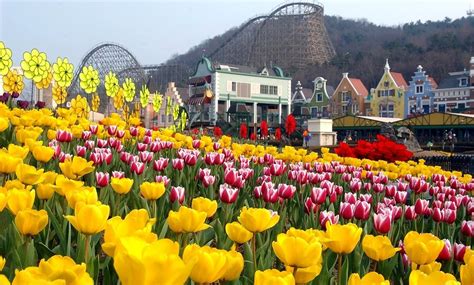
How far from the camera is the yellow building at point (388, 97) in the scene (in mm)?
51344

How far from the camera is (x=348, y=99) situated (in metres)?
56.0

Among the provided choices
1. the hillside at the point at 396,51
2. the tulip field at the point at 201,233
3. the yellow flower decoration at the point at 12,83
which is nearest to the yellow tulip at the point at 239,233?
the tulip field at the point at 201,233

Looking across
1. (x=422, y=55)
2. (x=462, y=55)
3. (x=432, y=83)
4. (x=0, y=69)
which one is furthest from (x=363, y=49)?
(x=0, y=69)

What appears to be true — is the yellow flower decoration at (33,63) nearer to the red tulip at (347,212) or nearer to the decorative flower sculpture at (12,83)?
the decorative flower sculpture at (12,83)

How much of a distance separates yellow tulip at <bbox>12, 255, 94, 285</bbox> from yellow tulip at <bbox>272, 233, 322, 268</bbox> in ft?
1.63

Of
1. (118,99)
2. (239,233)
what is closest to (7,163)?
(239,233)

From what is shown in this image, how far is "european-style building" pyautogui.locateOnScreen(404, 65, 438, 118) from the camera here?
48.7 meters

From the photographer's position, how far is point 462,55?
64.9m

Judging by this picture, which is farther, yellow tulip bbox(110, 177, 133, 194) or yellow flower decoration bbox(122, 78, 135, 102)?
yellow flower decoration bbox(122, 78, 135, 102)

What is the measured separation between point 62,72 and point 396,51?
2795 inches

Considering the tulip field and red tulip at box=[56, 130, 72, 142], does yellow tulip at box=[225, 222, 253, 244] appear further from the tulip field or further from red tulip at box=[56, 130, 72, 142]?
red tulip at box=[56, 130, 72, 142]

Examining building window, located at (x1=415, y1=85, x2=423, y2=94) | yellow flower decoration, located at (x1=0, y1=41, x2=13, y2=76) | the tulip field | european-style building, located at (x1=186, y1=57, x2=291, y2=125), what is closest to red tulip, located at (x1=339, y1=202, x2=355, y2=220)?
the tulip field

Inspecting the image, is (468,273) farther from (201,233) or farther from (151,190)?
(151,190)

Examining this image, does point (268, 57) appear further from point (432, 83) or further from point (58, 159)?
point (58, 159)
